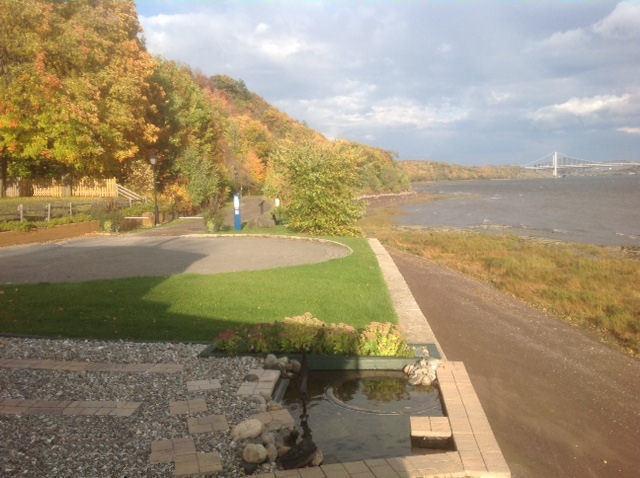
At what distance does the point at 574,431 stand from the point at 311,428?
2801mm

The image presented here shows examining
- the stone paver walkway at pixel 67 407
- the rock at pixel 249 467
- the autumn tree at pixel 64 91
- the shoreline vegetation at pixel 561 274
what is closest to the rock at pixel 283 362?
the stone paver walkway at pixel 67 407

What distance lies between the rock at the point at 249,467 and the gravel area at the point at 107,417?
62mm

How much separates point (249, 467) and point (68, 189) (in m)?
27.9

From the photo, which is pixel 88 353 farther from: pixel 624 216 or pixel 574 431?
pixel 624 216

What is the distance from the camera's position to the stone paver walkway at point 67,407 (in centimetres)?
518

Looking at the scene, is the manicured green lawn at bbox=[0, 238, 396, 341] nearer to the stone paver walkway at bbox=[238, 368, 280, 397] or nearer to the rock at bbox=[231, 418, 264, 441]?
the stone paver walkway at bbox=[238, 368, 280, 397]

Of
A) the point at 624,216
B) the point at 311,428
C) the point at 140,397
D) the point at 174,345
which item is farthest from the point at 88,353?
the point at 624,216

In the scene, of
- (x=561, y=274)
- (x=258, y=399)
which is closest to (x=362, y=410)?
(x=258, y=399)

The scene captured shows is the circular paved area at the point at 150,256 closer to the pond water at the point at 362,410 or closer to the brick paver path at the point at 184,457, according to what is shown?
the pond water at the point at 362,410

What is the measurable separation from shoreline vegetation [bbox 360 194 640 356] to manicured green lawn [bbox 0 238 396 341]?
14.2ft

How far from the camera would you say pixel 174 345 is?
290 inches

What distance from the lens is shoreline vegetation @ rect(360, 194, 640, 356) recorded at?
11.9m

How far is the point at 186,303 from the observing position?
9.89m

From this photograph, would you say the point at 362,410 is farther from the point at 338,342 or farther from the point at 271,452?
the point at 271,452
